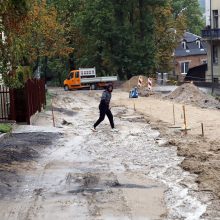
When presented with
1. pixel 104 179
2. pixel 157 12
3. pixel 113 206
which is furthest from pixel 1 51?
pixel 157 12

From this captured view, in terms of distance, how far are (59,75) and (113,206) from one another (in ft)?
221

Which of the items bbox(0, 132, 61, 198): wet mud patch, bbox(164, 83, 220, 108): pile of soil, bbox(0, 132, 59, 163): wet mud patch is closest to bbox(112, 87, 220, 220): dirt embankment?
bbox(164, 83, 220, 108): pile of soil

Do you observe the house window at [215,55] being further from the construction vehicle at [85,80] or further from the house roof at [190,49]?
the house roof at [190,49]

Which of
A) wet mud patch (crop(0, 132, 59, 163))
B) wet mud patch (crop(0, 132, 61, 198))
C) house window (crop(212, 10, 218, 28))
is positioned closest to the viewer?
wet mud patch (crop(0, 132, 61, 198))

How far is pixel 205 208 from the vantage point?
9188 mm

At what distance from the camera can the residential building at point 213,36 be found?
2200 inches

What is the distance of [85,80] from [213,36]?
532 inches

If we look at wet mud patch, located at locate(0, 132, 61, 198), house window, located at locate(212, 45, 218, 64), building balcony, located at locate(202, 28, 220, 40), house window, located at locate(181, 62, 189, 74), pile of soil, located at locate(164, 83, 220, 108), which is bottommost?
pile of soil, located at locate(164, 83, 220, 108)

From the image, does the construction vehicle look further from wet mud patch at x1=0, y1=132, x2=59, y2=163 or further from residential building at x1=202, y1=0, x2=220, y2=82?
wet mud patch at x1=0, y1=132, x2=59, y2=163

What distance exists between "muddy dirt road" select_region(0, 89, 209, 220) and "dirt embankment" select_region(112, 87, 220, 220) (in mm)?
248

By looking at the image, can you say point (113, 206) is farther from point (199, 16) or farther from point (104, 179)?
point (199, 16)

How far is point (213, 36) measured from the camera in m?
55.8

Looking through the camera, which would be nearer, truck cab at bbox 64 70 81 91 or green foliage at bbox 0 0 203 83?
green foliage at bbox 0 0 203 83

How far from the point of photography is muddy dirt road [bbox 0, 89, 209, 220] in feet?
30.2
